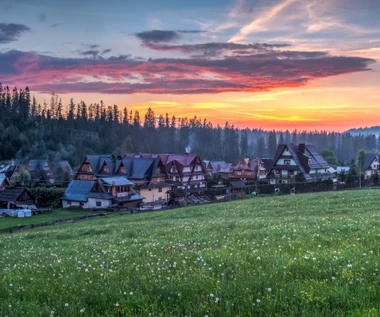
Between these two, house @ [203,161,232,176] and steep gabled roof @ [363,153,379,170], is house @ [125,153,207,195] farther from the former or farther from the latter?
steep gabled roof @ [363,153,379,170]

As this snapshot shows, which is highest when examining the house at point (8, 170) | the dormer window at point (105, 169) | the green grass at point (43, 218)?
the dormer window at point (105, 169)

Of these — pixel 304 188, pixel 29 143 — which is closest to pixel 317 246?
pixel 304 188

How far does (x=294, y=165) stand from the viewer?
343ft

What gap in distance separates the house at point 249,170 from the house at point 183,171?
1121 inches

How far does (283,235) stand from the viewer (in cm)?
1440

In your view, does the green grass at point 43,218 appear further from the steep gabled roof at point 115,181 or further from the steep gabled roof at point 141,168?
the steep gabled roof at point 141,168

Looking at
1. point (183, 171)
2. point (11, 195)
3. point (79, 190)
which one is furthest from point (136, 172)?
point (11, 195)

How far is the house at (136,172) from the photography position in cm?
9394

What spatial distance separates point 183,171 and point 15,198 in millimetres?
43421

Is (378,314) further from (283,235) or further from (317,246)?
(283,235)

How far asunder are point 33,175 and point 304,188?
9484 cm

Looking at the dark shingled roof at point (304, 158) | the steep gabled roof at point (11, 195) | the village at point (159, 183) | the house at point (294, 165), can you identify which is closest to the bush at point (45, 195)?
the village at point (159, 183)

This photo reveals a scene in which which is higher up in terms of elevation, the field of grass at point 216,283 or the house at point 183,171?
the field of grass at point 216,283

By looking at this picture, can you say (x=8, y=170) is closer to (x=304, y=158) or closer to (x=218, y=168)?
(x=218, y=168)
